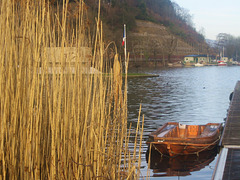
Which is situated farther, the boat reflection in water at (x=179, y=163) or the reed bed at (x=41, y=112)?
the boat reflection in water at (x=179, y=163)

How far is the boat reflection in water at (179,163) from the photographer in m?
6.33

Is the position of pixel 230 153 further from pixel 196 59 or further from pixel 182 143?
pixel 196 59

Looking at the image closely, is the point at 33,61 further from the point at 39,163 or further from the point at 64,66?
the point at 39,163

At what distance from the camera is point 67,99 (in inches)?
97.6

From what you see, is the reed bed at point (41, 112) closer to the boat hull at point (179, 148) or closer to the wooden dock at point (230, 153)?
the wooden dock at point (230, 153)

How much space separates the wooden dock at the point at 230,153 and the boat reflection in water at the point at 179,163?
1.51ft

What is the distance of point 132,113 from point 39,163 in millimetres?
9693

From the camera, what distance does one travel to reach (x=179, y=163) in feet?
22.4

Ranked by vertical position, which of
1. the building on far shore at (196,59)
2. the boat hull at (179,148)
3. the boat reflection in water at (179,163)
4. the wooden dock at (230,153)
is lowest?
the boat reflection in water at (179,163)

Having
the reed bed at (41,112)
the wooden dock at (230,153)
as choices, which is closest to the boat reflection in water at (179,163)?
the wooden dock at (230,153)

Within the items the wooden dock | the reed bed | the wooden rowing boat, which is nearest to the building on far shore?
the wooden dock

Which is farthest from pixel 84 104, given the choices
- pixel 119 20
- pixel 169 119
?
pixel 119 20

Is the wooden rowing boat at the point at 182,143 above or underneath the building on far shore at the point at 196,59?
underneath

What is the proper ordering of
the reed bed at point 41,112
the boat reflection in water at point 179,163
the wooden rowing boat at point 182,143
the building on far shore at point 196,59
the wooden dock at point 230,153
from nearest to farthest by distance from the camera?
the reed bed at point 41,112, the wooden dock at point 230,153, the boat reflection in water at point 179,163, the wooden rowing boat at point 182,143, the building on far shore at point 196,59
